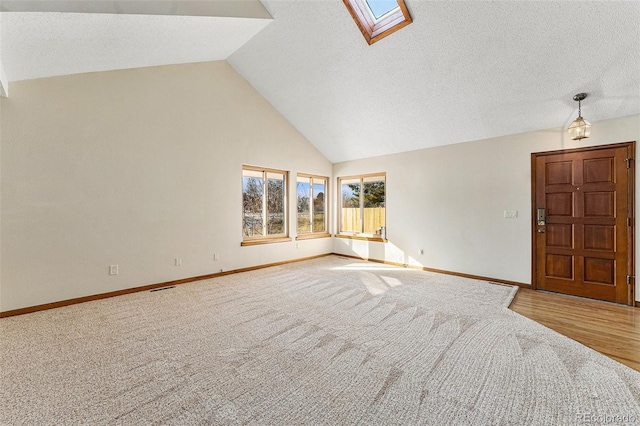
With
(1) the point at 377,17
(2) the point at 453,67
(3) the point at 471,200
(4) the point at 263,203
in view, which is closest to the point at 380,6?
(1) the point at 377,17

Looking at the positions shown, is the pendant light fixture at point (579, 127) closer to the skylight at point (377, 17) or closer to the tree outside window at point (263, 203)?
the skylight at point (377, 17)

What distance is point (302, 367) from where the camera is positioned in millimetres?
2127

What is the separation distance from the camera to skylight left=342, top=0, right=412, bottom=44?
3.26m

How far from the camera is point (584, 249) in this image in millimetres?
3832

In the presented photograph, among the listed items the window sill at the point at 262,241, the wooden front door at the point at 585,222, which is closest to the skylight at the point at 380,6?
the wooden front door at the point at 585,222

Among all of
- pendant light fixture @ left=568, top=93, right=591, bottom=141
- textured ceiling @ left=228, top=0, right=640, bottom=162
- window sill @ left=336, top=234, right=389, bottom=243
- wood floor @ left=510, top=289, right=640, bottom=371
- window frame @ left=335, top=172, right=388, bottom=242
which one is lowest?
wood floor @ left=510, top=289, right=640, bottom=371

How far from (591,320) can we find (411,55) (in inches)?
150

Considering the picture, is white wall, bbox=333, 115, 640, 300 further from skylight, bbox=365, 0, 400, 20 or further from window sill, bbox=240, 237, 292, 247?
skylight, bbox=365, 0, 400, 20

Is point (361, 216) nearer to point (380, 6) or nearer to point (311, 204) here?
point (311, 204)

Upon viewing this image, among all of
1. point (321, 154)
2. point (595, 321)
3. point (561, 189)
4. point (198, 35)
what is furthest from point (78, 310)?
point (561, 189)

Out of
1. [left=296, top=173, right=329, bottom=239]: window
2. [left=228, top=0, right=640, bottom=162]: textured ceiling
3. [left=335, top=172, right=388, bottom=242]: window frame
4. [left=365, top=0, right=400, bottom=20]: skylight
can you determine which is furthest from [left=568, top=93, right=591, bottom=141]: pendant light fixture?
[left=296, top=173, right=329, bottom=239]: window

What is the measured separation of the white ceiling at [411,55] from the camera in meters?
2.68

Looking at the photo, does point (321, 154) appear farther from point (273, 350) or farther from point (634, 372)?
point (634, 372)

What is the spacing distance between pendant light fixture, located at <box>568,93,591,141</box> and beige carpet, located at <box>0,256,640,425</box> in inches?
91.5
